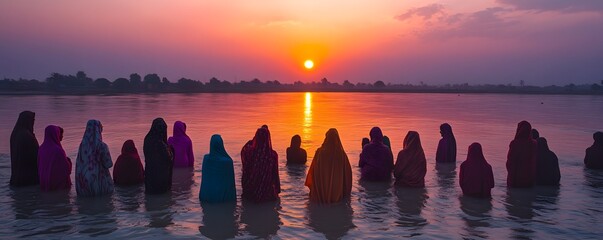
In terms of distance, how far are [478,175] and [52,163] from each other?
7.77 metres

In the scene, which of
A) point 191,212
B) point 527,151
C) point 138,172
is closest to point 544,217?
point 527,151

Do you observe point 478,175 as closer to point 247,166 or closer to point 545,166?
point 545,166

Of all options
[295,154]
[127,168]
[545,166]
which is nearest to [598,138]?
[545,166]

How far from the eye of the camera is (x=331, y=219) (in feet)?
22.4

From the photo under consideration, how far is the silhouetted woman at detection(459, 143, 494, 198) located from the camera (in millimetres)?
8039

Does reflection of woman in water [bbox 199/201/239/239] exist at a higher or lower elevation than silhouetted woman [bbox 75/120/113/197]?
lower

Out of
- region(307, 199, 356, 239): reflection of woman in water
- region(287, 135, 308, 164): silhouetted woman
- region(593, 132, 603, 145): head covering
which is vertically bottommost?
region(307, 199, 356, 239): reflection of woman in water

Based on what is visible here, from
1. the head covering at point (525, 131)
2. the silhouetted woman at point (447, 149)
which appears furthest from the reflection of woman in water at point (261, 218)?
the silhouetted woman at point (447, 149)

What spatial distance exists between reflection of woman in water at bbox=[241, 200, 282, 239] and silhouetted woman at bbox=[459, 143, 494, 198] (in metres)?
3.57

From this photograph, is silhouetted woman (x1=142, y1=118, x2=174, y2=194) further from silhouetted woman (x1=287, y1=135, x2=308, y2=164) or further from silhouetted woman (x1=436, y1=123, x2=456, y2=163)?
silhouetted woman (x1=436, y1=123, x2=456, y2=163)

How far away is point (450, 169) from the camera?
11008mm

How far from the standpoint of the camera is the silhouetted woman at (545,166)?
9.05 meters

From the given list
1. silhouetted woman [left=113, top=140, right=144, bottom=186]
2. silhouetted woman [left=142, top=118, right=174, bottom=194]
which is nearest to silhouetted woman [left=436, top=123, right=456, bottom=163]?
silhouetted woman [left=142, top=118, right=174, bottom=194]

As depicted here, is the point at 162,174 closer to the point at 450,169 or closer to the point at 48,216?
the point at 48,216
